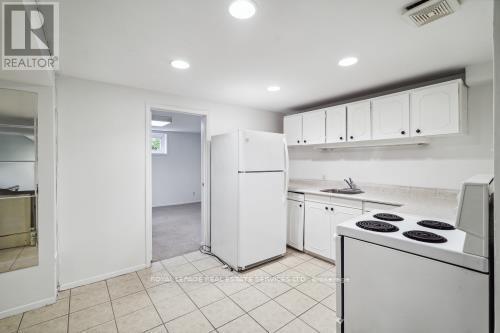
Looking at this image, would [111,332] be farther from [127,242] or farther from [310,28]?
[310,28]

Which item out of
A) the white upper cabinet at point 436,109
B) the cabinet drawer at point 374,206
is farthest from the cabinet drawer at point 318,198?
the white upper cabinet at point 436,109

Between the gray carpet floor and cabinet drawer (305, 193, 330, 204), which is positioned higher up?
cabinet drawer (305, 193, 330, 204)

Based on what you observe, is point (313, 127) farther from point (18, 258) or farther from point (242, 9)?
point (18, 258)

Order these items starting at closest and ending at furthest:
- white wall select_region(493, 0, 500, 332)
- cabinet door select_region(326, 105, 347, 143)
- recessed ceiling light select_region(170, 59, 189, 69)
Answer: white wall select_region(493, 0, 500, 332) < recessed ceiling light select_region(170, 59, 189, 69) < cabinet door select_region(326, 105, 347, 143)

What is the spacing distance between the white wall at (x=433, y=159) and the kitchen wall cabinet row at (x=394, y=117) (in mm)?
184

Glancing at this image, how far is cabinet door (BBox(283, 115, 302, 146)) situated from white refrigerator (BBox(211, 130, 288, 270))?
73 cm

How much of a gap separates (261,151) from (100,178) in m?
1.90

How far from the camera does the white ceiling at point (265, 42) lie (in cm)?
135

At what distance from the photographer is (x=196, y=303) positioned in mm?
2080

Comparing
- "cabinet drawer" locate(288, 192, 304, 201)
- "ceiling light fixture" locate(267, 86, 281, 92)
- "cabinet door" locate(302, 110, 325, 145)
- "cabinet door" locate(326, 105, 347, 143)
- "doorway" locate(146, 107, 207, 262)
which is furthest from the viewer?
"doorway" locate(146, 107, 207, 262)

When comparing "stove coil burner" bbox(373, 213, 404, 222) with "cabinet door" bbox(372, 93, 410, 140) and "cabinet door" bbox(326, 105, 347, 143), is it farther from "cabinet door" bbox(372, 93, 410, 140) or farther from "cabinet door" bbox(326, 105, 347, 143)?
"cabinet door" bbox(326, 105, 347, 143)

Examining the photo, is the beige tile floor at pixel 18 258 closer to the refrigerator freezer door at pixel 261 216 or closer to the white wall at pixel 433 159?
the refrigerator freezer door at pixel 261 216

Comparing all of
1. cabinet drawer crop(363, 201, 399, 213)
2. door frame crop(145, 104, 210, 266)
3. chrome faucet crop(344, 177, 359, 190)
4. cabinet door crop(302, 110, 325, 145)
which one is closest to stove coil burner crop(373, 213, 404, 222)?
cabinet drawer crop(363, 201, 399, 213)

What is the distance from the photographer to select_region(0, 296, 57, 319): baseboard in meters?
1.90
